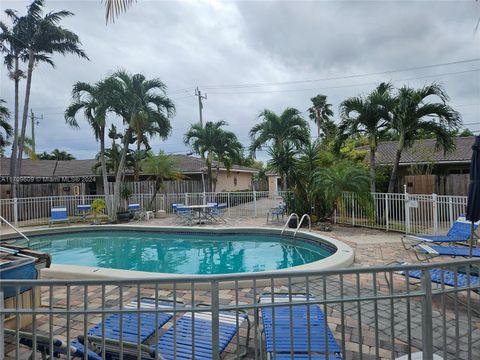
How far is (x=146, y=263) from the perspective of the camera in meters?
9.12

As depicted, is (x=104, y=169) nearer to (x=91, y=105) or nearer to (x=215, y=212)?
(x=91, y=105)

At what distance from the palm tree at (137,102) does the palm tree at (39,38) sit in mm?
7463

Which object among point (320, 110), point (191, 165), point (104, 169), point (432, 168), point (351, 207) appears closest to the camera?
point (351, 207)

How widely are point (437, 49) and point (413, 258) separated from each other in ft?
32.8

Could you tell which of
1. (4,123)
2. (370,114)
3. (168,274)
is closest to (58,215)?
(4,123)

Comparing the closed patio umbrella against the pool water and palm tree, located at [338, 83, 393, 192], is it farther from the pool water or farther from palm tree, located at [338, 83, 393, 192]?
palm tree, located at [338, 83, 393, 192]

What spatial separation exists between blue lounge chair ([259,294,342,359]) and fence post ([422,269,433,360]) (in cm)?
66

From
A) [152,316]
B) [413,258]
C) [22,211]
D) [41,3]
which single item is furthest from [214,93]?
[152,316]

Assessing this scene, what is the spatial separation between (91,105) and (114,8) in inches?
517

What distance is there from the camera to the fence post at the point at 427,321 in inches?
89.7

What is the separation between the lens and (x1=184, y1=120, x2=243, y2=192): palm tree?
64.1ft

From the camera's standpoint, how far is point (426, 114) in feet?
34.2

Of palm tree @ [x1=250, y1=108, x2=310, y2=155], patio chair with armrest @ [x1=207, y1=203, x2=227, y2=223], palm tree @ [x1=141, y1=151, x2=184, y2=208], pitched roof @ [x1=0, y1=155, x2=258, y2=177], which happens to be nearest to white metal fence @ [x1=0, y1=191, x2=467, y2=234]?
patio chair with armrest @ [x1=207, y1=203, x2=227, y2=223]

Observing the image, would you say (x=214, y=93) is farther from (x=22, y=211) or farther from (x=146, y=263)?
(x=146, y=263)
